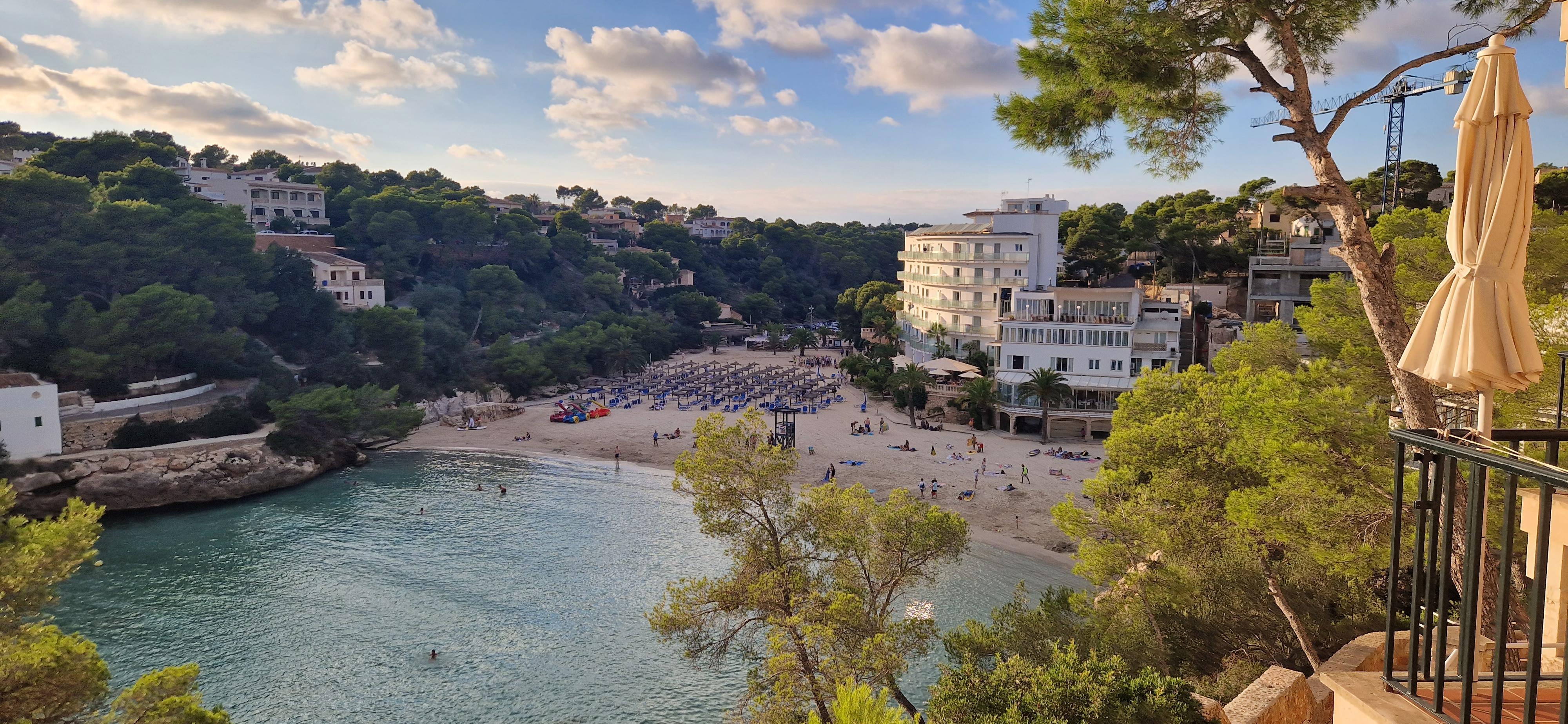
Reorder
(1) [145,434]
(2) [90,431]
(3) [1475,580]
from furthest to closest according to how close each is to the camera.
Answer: (1) [145,434], (2) [90,431], (3) [1475,580]

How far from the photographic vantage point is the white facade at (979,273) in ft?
151

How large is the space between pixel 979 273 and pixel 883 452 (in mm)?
15627

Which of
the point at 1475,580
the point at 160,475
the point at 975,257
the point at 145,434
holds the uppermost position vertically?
the point at 975,257

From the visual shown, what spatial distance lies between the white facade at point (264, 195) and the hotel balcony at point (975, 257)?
48887mm

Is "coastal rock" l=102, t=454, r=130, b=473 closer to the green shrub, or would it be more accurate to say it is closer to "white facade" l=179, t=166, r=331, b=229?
the green shrub

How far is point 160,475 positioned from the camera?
3145 cm

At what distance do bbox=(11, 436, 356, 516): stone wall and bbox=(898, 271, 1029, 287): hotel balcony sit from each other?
33.0 m

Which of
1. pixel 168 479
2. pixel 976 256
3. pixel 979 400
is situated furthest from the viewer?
pixel 976 256

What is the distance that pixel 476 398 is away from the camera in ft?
163

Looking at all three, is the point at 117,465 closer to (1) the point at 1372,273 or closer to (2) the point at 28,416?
(2) the point at 28,416

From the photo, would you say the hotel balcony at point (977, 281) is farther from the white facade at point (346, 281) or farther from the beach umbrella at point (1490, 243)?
the beach umbrella at point (1490, 243)

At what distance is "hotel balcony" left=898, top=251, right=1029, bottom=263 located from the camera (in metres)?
45.7

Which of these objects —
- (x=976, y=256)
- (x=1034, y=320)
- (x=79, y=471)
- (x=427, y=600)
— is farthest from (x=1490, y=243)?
(x=976, y=256)

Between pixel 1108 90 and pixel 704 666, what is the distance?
14.2 meters
